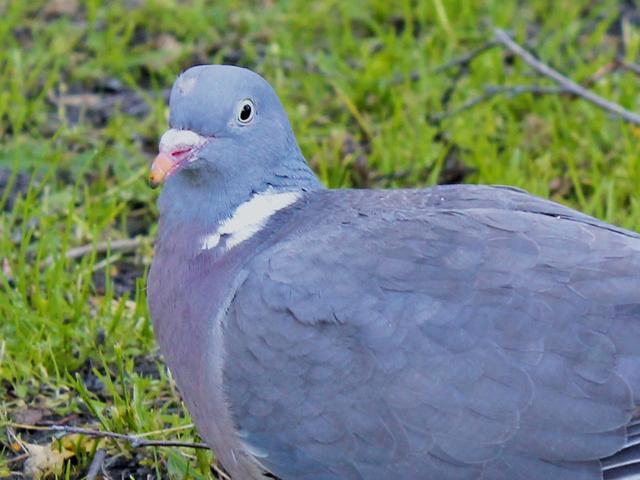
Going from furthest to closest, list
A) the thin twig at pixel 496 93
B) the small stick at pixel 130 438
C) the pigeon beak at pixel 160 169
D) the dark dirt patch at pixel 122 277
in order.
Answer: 1. the thin twig at pixel 496 93
2. the dark dirt patch at pixel 122 277
3. the small stick at pixel 130 438
4. the pigeon beak at pixel 160 169

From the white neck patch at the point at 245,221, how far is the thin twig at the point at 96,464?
2.32 ft

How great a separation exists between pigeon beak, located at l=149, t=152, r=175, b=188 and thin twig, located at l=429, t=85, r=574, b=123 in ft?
7.40

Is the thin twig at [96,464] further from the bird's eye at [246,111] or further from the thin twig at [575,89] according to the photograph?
the thin twig at [575,89]

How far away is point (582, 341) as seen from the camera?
315 cm

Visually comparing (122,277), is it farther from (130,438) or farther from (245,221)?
(245,221)

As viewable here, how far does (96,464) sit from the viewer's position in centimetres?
366

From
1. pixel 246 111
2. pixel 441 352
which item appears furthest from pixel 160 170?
pixel 441 352

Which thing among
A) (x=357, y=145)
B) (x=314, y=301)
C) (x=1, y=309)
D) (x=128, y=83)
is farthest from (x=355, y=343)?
(x=128, y=83)

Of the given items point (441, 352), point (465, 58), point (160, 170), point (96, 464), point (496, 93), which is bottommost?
point (96, 464)

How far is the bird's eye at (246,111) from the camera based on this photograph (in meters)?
3.54

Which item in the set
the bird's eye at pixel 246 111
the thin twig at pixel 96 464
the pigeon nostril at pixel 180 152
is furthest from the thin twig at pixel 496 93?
the thin twig at pixel 96 464

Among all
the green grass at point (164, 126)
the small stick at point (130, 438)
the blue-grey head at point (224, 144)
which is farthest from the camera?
the green grass at point (164, 126)

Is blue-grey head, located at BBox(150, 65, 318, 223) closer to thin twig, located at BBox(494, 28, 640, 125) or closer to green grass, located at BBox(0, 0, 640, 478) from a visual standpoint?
green grass, located at BBox(0, 0, 640, 478)

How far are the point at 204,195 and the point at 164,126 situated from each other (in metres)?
1.98
